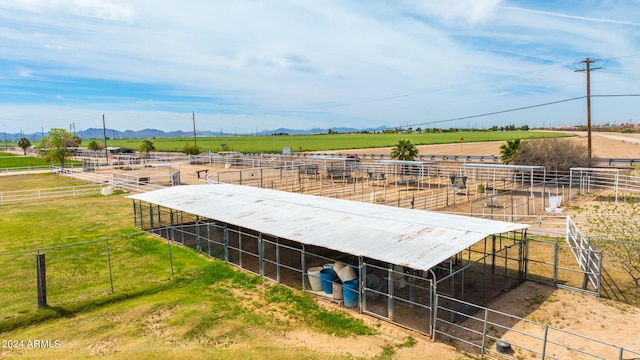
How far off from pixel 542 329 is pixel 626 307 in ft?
12.6

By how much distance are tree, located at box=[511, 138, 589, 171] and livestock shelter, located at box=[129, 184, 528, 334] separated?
2628 cm

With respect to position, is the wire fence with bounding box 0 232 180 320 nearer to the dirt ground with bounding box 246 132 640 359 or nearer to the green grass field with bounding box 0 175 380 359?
the green grass field with bounding box 0 175 380 359

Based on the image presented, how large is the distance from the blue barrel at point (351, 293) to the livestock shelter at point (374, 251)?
1.5 inches

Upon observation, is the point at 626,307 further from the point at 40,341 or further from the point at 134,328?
the point at 40,341

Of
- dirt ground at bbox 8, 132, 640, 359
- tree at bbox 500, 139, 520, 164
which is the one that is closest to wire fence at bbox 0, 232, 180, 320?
dirt ground at bbox 8, 132, 640, 359

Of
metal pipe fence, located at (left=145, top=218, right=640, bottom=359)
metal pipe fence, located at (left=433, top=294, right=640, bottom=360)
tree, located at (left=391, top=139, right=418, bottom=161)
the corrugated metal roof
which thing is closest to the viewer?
metal pipe fence, located at (left=433, top=294, right=640, bottom=360)

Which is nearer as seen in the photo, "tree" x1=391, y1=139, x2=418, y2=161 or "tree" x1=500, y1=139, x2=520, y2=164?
"tree" x1=500, y1=139, x2=520, y2=164

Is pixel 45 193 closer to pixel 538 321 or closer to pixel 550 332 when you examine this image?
pixel 538 321

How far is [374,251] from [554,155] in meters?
37.2

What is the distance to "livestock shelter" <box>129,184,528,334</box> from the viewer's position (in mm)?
13672

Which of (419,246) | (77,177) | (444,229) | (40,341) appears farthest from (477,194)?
(77,177)

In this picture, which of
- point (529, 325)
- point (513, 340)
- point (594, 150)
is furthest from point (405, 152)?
point (594, 150)

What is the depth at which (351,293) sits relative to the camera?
14.6 meters

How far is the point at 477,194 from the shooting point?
38.6m
